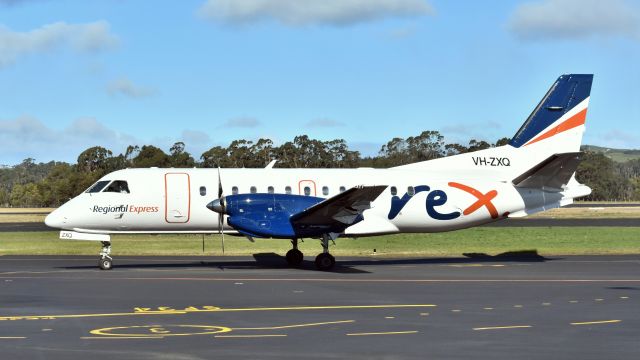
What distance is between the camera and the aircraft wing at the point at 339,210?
84.5 ft

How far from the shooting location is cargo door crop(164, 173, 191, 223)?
2786 cm

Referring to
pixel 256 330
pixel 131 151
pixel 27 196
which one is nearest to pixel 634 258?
pixel 256 330

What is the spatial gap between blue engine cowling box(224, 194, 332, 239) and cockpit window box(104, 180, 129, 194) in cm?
378

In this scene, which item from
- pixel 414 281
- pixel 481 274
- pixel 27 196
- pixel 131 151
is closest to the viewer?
pixel 414 281

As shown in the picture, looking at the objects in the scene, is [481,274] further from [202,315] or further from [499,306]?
[202,315]

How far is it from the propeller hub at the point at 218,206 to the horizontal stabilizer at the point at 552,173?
1075 centimetres

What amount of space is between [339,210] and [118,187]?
7501mm

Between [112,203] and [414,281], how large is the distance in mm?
10557

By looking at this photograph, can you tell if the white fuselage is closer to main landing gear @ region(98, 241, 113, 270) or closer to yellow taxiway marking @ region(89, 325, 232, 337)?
main landing gear @ region(98, 241, 113, 270)

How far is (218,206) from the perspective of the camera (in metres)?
26.6

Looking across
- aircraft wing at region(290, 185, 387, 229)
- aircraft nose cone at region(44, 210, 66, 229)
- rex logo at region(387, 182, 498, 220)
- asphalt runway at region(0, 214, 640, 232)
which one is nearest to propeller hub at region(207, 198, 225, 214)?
aircraft wing at region(290, 185, 387, 229)

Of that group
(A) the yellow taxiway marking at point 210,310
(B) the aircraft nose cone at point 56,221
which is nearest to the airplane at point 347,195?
(B) the aircraft nose cone at point 56,221

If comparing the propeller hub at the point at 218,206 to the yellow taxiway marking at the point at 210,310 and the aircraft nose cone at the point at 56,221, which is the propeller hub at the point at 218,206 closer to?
the aircraft nose cone at the point at 56,221

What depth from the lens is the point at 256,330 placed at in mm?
14445
